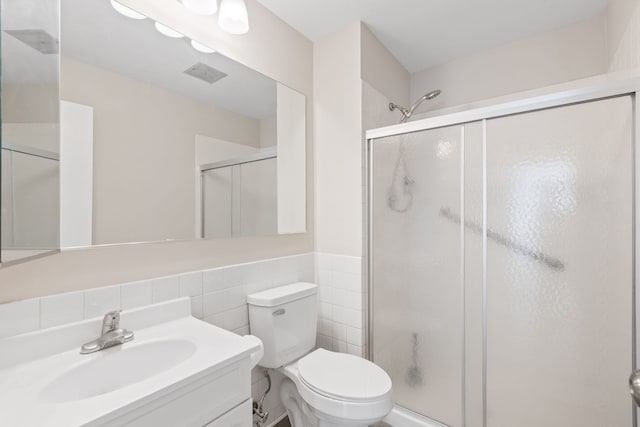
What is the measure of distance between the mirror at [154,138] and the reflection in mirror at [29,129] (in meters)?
0.02

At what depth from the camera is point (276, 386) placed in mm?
1662

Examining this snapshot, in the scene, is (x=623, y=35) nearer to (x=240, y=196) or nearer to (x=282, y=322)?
(x=240, y=196)

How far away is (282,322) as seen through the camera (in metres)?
1.46

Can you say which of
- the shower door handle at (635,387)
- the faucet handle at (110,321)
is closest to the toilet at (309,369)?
the faucet handle at (110,321)

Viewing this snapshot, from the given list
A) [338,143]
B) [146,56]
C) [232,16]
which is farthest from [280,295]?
[232,16]

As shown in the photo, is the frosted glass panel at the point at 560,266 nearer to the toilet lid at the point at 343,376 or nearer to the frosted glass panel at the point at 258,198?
the toilet lid at the point at 343,376

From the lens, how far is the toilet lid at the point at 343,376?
1.20 m

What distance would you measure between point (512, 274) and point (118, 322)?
5.16ft

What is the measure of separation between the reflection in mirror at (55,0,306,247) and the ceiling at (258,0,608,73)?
48 centimetres

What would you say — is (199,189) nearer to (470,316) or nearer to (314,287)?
(314,287)

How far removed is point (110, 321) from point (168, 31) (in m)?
1.15

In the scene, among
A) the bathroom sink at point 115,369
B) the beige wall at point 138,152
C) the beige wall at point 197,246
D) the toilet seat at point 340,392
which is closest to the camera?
the bathroom sink at point 115,369

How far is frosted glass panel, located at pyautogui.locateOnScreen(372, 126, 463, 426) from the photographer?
1.45 m

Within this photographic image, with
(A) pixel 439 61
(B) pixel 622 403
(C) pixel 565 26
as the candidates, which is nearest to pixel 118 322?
(B) pixel 622 403
